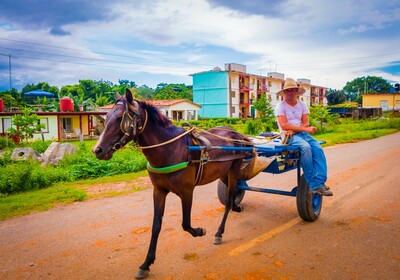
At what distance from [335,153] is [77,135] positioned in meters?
27.4

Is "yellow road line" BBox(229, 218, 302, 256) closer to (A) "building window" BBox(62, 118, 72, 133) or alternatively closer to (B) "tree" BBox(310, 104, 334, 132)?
(B) "tree" BBox(310, 104, 334, 132)

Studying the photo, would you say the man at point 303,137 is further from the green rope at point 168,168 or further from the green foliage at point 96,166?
the green foliage at point 96,166

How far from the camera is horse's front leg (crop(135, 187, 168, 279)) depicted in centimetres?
373

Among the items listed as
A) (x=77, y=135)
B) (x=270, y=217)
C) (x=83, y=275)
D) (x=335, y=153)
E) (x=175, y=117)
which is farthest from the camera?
(x=175, y=117)

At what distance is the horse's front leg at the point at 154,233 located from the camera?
147 inches

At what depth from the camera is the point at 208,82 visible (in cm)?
5075

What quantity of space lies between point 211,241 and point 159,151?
5.78 feet

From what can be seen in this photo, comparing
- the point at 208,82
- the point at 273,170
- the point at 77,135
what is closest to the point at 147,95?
the point at 273,170

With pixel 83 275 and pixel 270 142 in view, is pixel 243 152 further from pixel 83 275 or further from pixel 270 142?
pixel 83 275

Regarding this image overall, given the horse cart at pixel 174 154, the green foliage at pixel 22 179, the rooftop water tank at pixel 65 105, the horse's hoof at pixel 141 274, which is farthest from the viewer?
the rooftop water tank at pixel 65 105

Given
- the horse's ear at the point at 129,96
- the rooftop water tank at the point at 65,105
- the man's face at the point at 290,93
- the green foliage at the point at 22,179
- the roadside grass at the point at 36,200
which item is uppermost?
the rooftop water tank at the point at 65,105

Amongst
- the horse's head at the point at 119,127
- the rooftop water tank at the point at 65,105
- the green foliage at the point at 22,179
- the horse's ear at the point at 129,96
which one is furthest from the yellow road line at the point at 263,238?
the rooftop water tank at the point at 65,105

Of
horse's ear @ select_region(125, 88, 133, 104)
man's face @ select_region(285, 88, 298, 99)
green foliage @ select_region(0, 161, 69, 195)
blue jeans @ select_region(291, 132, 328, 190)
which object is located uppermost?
man's face @ select_region(285, 88, 298, 99)

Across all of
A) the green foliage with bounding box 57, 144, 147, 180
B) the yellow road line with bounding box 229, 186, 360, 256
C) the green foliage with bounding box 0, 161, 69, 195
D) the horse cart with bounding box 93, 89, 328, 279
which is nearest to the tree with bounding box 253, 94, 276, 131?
the green foliage with bounding box 57, 144, 147, 180
